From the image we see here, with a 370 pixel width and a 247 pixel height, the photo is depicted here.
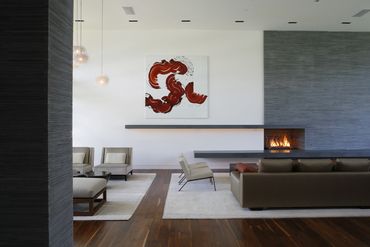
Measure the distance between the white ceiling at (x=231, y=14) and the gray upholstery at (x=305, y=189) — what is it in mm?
4082

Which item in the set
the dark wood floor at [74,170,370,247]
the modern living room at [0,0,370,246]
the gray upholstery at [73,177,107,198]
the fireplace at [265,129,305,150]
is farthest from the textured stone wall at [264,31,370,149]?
the gray upholstery at [73,177,107,198]

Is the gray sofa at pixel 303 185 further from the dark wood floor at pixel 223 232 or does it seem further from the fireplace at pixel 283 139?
the fireplace at pixel 283 139

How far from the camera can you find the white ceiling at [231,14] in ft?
22.5

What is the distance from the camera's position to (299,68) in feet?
29.5

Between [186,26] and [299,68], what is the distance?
Answer: 3.56 metres

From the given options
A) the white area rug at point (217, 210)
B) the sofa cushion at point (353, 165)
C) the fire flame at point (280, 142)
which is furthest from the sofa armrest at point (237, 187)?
the fire flame at point (280, 142)

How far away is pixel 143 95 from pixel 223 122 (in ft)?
8.11

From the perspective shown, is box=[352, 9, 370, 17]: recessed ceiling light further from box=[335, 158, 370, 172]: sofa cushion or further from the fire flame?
box=[335, 158, 370, 172]: sofa cushion

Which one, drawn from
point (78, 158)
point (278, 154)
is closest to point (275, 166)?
point (278, 154)

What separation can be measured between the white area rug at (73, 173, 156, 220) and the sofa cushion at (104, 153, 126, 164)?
474mm

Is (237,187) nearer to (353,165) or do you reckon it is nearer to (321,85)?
(353,165)

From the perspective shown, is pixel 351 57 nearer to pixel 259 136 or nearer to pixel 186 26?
pixel 259 136

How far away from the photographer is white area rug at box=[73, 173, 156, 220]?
446 centimetres
